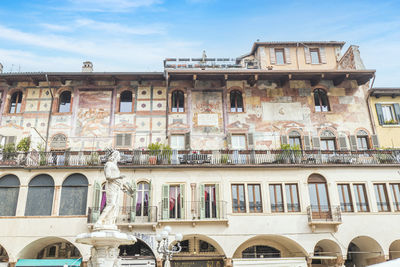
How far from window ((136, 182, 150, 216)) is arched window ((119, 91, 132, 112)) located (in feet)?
18.0

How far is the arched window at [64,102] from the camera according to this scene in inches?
896

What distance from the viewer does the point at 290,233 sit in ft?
60.5

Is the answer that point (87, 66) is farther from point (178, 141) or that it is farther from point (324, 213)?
point (324, 213)

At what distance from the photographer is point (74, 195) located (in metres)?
19.1

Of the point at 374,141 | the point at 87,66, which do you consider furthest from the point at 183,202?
the point at 374,141

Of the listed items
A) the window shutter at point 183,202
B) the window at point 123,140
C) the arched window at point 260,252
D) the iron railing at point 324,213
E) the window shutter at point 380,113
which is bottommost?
the arched window at point 260,252

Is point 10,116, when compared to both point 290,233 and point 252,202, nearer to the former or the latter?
point 252,202

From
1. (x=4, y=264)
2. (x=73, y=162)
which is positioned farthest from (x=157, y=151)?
(x=4, y=264)

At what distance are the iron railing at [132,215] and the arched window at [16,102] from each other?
8.99 meters

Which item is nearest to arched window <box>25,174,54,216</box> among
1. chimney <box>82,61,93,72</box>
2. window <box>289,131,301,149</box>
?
chimney <box>82,61,93,72</box>

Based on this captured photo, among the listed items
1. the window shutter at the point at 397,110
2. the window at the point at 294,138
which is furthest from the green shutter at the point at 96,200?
the window shutter at the point at 397,110

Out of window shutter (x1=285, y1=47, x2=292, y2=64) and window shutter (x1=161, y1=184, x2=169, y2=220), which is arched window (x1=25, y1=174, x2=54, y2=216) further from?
window shutter (x1=285, y1=47, x2=292, y2=64)

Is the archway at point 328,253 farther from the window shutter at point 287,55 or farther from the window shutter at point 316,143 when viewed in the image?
the window shutter at point 287,55

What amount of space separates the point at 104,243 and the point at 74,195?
1052cm
